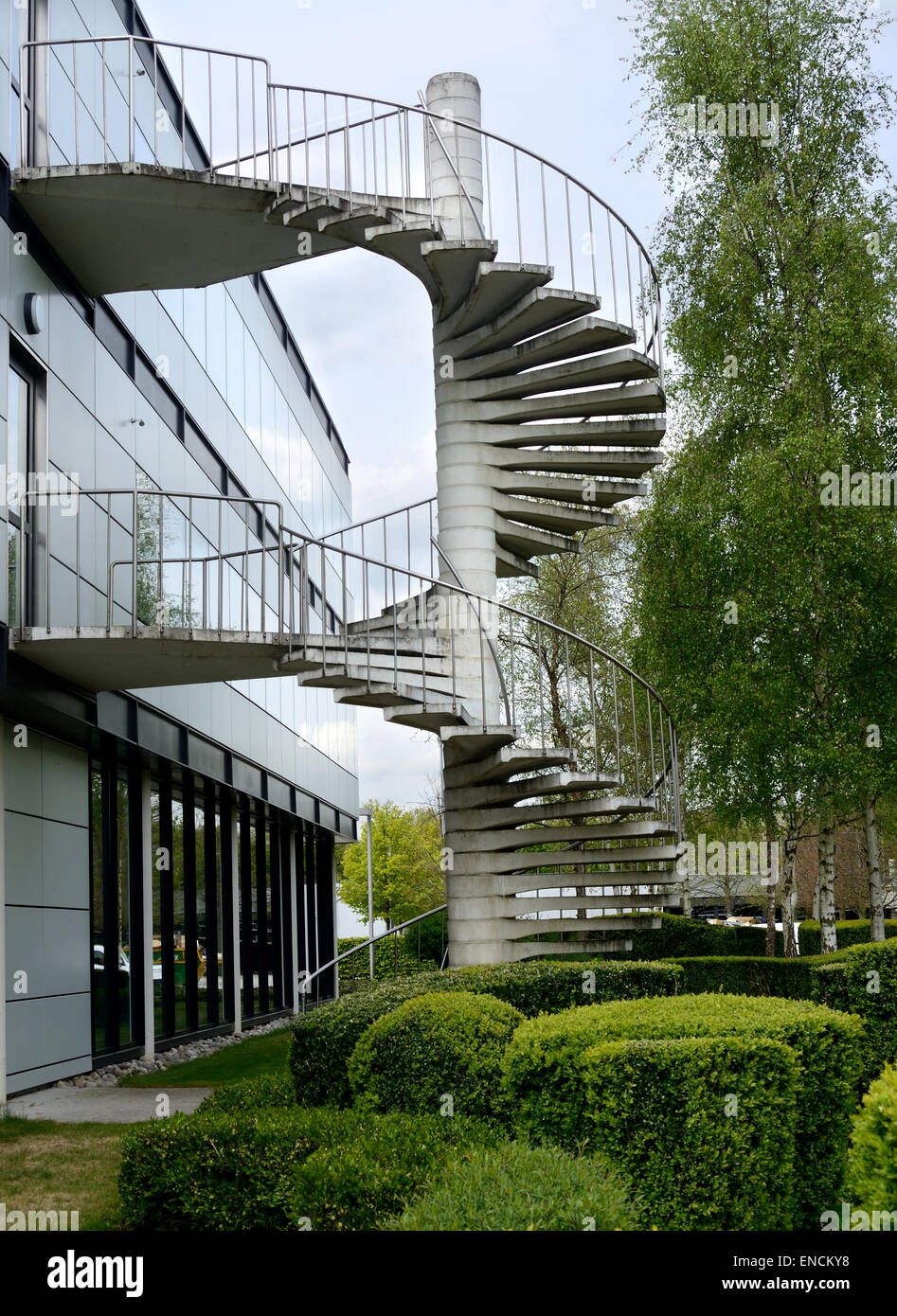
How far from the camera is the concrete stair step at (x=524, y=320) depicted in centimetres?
1129

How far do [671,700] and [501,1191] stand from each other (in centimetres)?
1350

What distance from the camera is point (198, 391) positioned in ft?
56.5

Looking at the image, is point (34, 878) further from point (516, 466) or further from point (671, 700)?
point (671, 700)

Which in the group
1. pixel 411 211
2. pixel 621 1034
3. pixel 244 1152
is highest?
pixel 411 211

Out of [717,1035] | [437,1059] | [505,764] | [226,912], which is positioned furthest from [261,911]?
[717,1035]

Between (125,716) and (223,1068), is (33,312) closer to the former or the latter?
(125,716)

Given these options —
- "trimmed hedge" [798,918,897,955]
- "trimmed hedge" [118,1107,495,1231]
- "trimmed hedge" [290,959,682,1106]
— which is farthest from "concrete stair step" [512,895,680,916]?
"trimmed hedge" [798,918,897,955]

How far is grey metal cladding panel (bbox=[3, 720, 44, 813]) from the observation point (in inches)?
428

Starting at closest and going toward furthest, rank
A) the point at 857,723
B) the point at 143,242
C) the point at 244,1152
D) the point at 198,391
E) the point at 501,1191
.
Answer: the point at 501,1191
the point at 244,1152
the point at 143,242
the point at 857,723
the point at 198,391

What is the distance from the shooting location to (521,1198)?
14.2 ft

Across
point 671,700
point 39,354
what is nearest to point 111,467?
point 39,354

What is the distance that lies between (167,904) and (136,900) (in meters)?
1.08

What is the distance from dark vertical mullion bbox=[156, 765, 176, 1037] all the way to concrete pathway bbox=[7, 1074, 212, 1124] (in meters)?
3.83

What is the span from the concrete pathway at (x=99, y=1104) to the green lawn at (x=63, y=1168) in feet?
1.50
